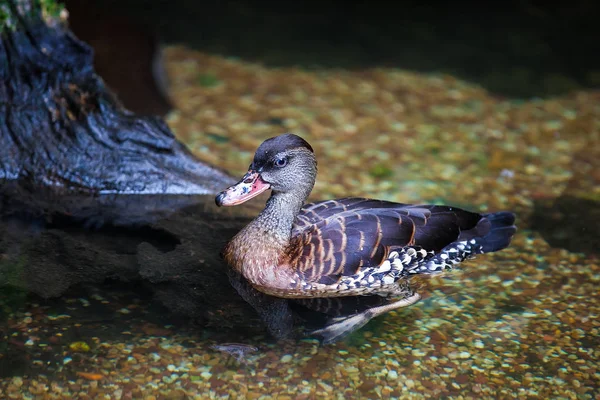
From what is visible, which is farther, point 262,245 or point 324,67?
point 324,67

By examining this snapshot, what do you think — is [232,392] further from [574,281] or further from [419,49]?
[419,49]

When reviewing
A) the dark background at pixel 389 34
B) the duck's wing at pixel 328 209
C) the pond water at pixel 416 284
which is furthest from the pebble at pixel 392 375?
the dark background at pixel 389 34

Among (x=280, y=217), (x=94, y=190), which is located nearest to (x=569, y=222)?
(x=280, y=217)

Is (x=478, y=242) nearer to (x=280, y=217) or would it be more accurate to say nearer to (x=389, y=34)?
(x=280, y=217)

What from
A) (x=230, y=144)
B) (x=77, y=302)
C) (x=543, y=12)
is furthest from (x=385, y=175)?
(x=543, y=12)

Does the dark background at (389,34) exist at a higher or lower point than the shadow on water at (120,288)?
higher

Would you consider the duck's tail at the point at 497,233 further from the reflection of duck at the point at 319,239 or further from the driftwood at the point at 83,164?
the driftwood at the point at 83,164

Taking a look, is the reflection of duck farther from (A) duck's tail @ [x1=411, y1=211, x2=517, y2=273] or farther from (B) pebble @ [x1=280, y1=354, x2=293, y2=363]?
(B) pebble @ [x1=280, y1=354, x2=293, y2=363]
